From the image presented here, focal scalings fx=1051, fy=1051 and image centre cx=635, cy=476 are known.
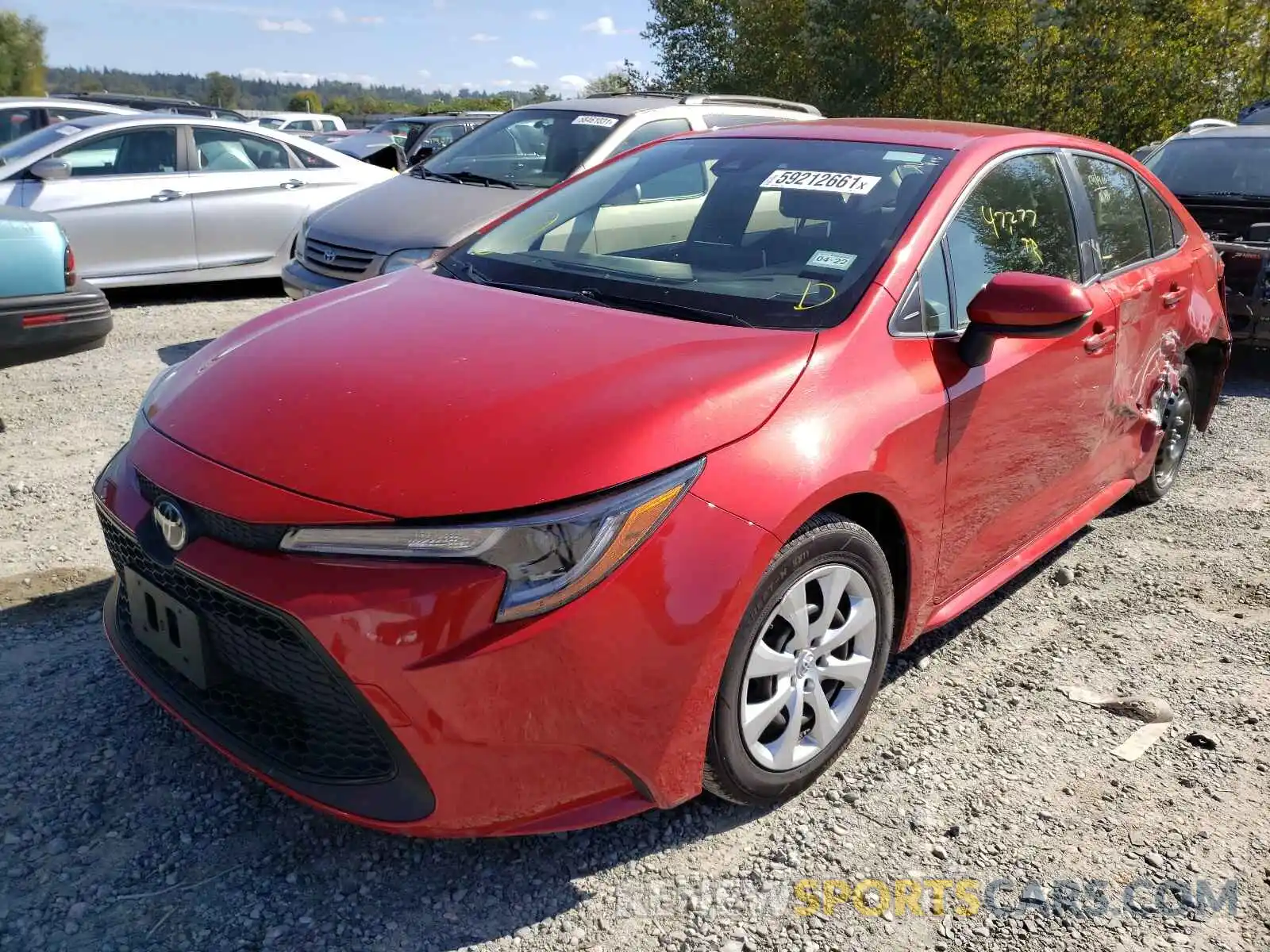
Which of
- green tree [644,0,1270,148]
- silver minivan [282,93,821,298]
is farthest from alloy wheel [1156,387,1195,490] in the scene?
green tree [644,0,1270,148]

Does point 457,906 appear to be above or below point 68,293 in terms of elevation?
below

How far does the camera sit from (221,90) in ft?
263

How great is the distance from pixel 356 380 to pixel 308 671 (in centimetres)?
71

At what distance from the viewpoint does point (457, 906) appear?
2.26m

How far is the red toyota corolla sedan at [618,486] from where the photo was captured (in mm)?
2029

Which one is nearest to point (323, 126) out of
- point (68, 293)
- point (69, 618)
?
point (68, 293)

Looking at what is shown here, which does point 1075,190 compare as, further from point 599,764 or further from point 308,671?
point 308,671

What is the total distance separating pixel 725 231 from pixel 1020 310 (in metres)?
0.91

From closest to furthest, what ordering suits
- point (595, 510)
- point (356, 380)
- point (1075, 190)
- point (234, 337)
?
point (595, 510), point (356, 380), point (234, 337), point (1075, 190)

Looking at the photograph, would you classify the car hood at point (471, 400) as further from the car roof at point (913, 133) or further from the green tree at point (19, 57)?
the green tree at point (19, 57)

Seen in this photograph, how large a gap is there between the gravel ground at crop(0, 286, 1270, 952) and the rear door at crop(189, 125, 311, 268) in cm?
526

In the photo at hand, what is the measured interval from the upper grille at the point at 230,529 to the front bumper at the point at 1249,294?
625 centimetres

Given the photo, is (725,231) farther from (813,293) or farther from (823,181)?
(813,293)

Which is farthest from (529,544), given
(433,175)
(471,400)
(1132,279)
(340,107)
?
(340,107)
